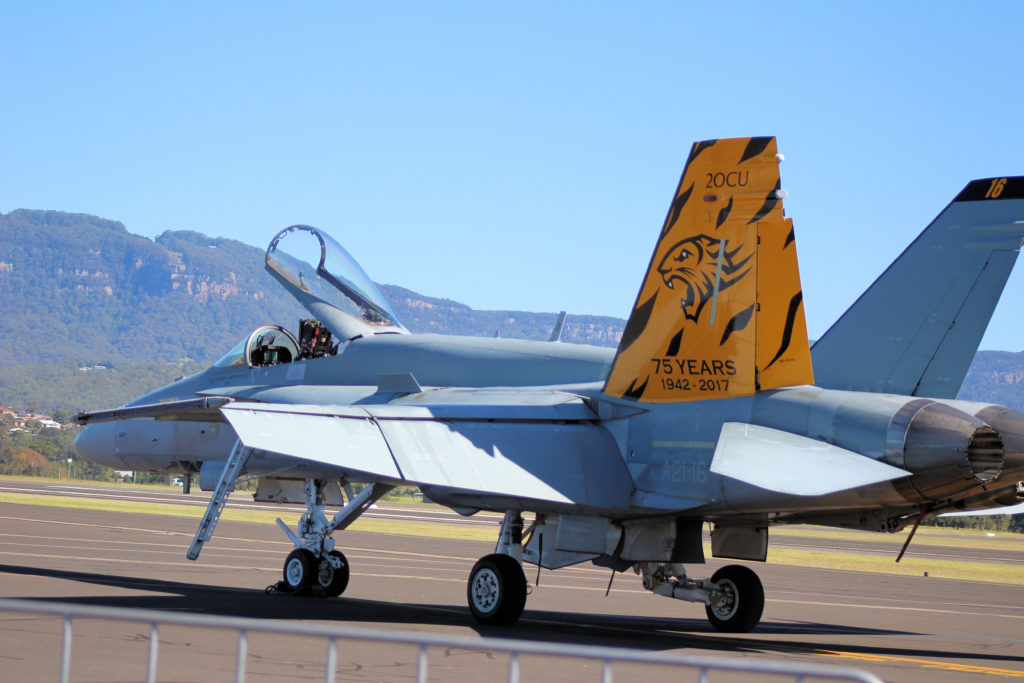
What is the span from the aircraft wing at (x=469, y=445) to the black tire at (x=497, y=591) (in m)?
0.86

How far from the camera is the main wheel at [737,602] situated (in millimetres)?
13570

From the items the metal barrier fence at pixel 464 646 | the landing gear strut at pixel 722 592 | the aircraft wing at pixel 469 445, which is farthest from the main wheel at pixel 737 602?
the metal barrier fence at pixel 464 646

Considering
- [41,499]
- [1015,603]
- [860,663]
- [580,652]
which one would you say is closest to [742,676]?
[860,663]

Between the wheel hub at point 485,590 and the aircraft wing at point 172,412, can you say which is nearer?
the wheel hub at point 485,590

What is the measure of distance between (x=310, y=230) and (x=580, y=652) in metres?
13.8

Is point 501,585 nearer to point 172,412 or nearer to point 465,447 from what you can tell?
point 465,447

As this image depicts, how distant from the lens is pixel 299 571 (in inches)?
634

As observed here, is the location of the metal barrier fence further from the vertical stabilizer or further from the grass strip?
the grass strip

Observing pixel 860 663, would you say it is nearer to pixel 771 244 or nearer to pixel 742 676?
pixel 742 676

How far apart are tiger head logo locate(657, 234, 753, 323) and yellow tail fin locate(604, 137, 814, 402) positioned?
0.01 metres

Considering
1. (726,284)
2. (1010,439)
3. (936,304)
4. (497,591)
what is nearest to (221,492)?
(497,591)

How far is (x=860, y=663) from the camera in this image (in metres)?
11.3

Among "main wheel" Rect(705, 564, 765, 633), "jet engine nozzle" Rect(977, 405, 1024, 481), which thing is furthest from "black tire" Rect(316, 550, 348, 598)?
"jet engine nozzle" Rect(977, 405, 1024, 481)

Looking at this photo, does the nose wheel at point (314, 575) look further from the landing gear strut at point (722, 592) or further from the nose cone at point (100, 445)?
the landing gear strut at point (722, 592)
